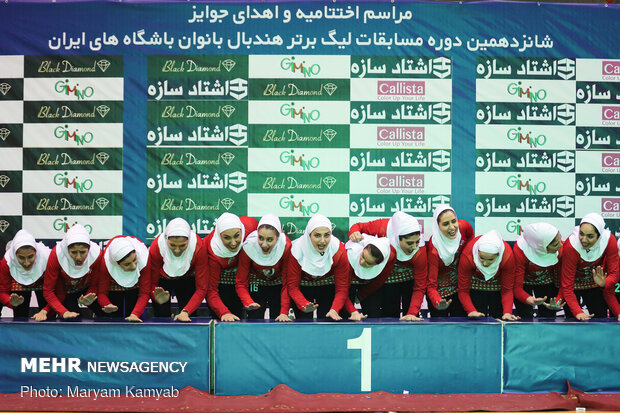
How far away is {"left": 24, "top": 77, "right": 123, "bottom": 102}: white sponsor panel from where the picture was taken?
6023 mm

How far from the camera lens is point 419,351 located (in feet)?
13.7

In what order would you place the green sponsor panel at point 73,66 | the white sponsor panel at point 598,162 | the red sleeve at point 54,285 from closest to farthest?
the red sleeve at point 54,285 < the green sponsor panel at point 73,66 < the white sponsor panel at point 598,162

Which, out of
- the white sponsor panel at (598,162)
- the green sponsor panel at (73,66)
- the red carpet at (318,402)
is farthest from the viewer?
the white sponsor panel at (598,162)

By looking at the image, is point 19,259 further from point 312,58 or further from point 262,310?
point 312,58

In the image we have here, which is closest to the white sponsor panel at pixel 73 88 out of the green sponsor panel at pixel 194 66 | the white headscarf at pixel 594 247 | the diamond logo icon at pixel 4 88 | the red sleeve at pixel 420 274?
the diamond logo icon at pixel 4 88

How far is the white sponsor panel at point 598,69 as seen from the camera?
612 centimetres

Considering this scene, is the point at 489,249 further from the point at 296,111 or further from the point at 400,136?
the point at 296,111

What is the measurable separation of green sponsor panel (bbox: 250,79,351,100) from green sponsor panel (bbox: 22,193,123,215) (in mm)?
1857

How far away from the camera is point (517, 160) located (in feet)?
20.0

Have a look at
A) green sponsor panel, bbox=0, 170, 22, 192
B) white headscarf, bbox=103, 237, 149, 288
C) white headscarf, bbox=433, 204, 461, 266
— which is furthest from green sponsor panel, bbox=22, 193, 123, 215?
white headscarf, bbox=433, 204, 461, 266

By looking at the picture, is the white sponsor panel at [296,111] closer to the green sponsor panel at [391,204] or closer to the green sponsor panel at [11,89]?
the green sponsor panel at [391,204]

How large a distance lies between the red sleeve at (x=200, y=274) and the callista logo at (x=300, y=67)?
2187mm

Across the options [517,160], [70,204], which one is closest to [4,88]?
[70,204]

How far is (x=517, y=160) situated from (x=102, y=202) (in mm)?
4366
